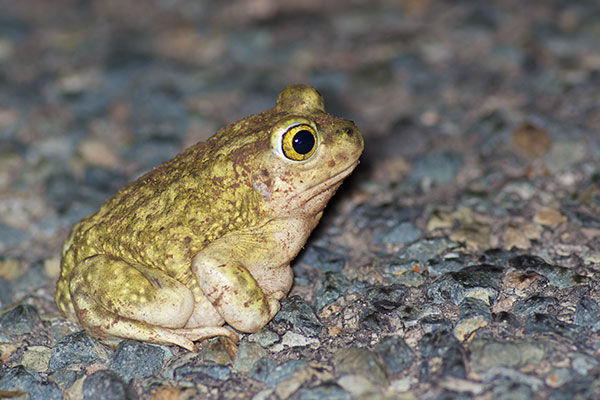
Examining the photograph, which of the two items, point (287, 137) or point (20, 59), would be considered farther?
point (20, 59)

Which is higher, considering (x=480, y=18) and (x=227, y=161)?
(x=480, y=18)

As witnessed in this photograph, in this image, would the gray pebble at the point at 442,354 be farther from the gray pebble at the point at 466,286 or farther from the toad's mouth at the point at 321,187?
the toad's mouth at the point at 321,187

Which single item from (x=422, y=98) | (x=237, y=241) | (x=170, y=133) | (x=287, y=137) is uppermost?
(x=170, y=133)

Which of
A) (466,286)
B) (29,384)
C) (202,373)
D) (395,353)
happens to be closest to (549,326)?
(466,286)

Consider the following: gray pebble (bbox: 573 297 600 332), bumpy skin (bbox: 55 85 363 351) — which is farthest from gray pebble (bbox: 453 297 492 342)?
bumpy skin (bbox: 55 85 363 351)

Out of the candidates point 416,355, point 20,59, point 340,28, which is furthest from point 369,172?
point 20,59

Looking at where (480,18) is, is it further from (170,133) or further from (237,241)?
(237,241)

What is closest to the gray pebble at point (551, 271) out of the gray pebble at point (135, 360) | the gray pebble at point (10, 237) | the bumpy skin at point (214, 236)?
the bumpy skin at point (214, 236)

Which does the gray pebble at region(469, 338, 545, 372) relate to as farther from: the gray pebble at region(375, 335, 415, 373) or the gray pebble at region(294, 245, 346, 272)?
the gray pebble at region(294, 245, 346, 272)
